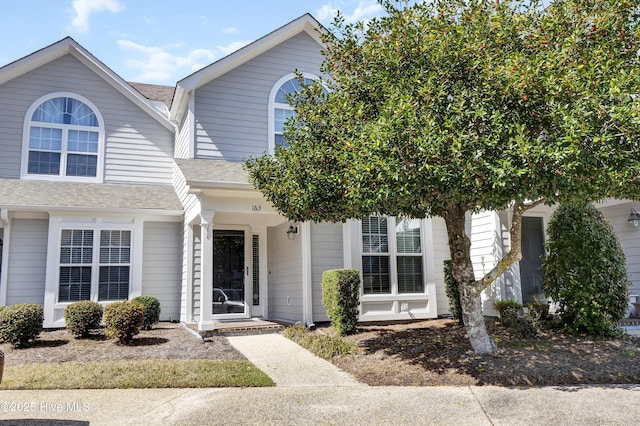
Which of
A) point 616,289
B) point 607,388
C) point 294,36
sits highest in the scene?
point 294,36

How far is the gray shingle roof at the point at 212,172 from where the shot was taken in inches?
340

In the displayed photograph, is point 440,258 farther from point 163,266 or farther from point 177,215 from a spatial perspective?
point 163,266

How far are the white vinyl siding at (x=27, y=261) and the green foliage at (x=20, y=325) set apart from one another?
2297 millimetres

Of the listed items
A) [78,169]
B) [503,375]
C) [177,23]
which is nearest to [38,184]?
[78,169]

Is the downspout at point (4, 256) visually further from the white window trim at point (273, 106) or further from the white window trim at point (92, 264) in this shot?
the white window trim at point (273, 106)

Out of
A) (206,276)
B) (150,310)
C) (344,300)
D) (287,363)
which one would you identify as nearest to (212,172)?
(206,276)

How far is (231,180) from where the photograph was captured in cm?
898

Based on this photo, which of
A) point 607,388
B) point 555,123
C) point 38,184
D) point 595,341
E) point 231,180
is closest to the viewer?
point 555,123

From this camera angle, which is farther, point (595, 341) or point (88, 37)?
point (88, 37)

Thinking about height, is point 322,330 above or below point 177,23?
below

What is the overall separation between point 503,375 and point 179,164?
7153 millimetres

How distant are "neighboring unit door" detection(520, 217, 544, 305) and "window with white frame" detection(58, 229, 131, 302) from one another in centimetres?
921

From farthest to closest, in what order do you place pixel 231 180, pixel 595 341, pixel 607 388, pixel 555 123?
pixel 231 180 < pixel 595 341 < pixel 607 388 < pixel 555 123

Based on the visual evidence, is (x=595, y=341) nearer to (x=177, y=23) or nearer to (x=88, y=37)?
(x=177, y=23)
